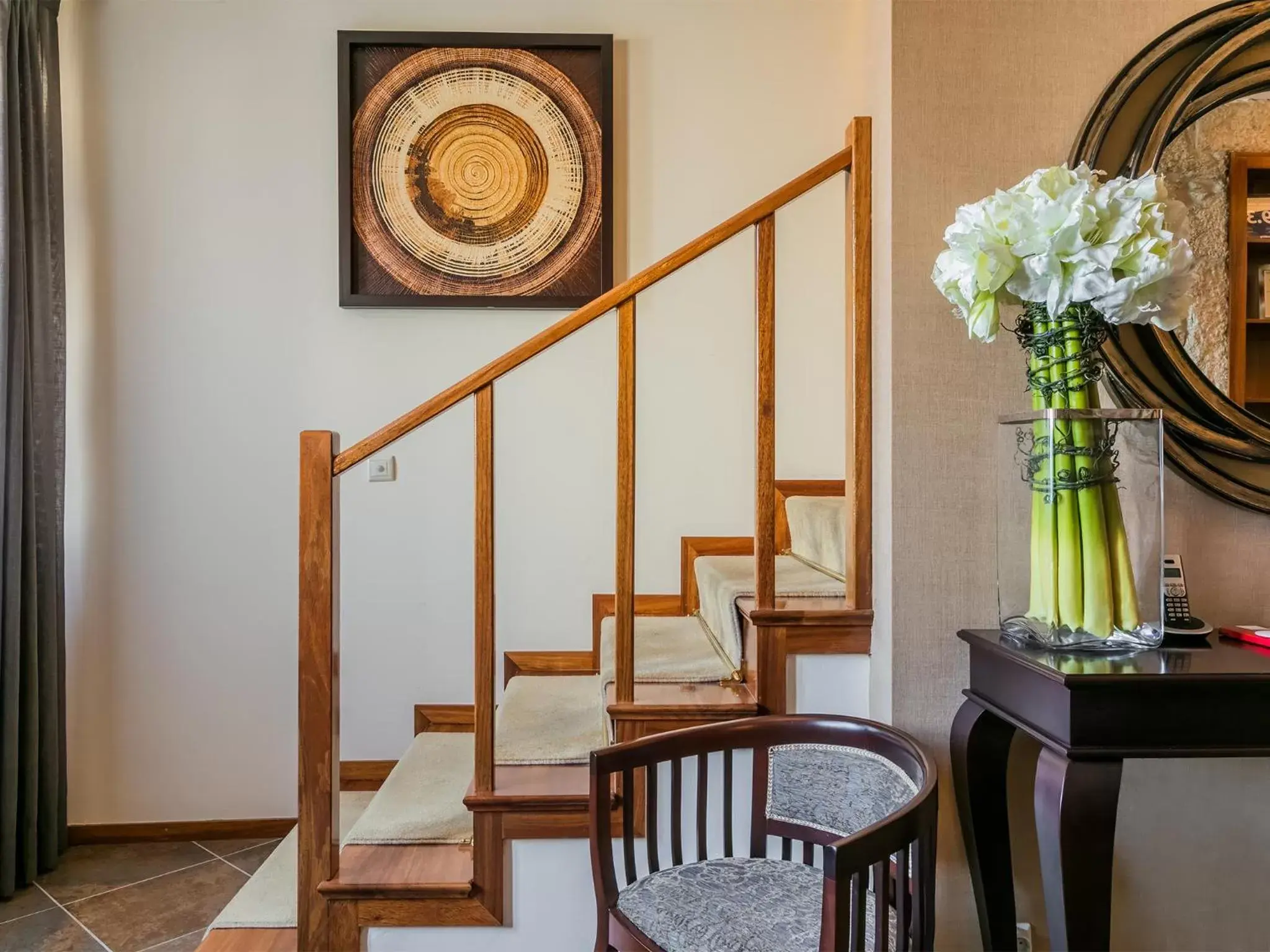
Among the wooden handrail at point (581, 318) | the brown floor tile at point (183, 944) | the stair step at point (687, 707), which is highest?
the wooden handrail at point (581, 318)

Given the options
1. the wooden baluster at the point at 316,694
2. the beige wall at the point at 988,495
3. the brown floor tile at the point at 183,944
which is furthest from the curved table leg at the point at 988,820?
the brown floor tile at the point at 183,944

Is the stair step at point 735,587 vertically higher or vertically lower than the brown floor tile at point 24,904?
higher

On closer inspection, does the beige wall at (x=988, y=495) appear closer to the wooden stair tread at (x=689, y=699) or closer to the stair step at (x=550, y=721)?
the wooden stair tread at (x=689, y=699)

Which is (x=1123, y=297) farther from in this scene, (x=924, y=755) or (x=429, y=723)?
(x=429, y=723)

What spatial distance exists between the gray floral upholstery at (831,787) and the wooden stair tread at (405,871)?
0.63 meters

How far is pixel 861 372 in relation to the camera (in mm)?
1603

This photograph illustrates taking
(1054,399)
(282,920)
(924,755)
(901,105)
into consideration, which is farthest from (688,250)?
(282,920)

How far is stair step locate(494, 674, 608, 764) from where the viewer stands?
1.69 metres

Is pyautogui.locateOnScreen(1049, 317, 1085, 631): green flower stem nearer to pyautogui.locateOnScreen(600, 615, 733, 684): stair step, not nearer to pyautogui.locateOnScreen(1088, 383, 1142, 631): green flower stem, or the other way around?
pyautogui.locateOnScreen(1088, 383, 1142, 631): green flower stem

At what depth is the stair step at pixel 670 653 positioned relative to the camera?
67.2 inches

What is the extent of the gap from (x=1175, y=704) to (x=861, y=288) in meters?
0.91

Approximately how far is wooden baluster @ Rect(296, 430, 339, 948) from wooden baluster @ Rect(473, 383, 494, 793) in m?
0.28

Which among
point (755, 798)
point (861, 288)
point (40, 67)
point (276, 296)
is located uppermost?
point (40, 67)

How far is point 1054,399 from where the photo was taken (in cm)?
125
